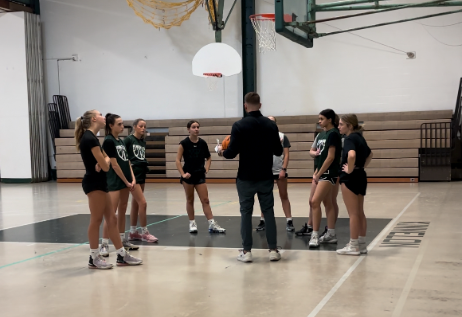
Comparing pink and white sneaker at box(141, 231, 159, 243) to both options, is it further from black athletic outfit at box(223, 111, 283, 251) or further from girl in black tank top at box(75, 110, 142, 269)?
black athletic outfit at box(223, 111, 283, 251)

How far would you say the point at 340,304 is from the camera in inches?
164

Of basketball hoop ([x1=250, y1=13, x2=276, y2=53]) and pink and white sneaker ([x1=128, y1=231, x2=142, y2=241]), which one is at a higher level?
basketball hoop ([x1=250, y1=13, x2=276, y2=53])

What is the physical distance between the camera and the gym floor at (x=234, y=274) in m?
4.21

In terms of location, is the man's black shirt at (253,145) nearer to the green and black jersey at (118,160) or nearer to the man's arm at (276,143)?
the man's arm at (276,143)

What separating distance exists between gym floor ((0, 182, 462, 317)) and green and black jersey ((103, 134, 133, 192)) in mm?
927

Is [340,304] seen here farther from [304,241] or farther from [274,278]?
[304,241]

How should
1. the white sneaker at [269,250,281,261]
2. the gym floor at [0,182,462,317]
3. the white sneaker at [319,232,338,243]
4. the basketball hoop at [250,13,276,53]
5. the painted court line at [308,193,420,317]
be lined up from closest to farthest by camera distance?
the painted court line at [308,193,420,317] → the gym floor at [0,182,462,317] → the white sneaker at [269,250,281,261] → the white sneaker at [319,232,338,243] → the basketball hoop at [250,13,276,53]

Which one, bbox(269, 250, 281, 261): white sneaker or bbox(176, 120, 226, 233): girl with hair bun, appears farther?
bbox(176, 120, 226, 233): girl with hair bun

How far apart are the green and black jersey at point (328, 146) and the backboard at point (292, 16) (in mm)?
1729

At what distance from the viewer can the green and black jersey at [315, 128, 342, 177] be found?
6297mm

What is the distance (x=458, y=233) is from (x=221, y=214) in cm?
416

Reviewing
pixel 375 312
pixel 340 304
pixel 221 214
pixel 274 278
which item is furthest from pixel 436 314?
pixel 221 214

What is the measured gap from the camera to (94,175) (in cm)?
540

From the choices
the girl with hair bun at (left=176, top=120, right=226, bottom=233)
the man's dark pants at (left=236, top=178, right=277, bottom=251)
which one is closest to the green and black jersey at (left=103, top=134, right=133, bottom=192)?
the girl with hair bun at (left=176, top=120, right=226, bottom=233)
